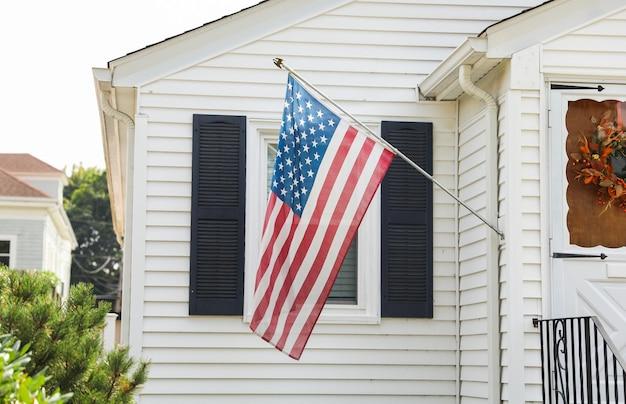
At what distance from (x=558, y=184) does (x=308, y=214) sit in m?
1.72

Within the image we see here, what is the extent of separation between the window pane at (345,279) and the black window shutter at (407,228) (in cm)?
25

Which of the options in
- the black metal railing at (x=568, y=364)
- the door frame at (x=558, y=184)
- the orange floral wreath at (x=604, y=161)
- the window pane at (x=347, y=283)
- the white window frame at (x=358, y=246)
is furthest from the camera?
the window pane at (x=347, y=283)

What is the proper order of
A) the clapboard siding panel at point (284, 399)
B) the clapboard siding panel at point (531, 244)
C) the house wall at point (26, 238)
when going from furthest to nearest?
the house wall at point (26, 238) < the clapboard siding panel at point (284, 399) < the clapboard siding panel at point (531, 244)

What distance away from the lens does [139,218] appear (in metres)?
8.71

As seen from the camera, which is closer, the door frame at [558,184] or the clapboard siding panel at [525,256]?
the clapboard siding panel at [525,256]

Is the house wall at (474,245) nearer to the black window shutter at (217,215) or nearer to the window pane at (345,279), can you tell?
the window pane at (345,279)

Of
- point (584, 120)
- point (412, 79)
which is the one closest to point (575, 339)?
point (584, 120)

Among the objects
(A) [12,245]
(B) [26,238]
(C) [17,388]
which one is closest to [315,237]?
(C) [17,388]

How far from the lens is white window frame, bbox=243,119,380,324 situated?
8.79 meters

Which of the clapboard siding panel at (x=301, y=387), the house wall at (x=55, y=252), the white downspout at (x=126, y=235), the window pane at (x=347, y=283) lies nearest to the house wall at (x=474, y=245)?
the clapboard siding panel at (x=301, y=387)

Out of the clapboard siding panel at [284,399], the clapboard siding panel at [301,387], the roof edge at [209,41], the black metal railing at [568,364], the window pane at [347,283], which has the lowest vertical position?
the clapboard siding panel at [284,399]

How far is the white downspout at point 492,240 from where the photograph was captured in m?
7.77

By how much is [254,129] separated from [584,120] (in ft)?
8.65

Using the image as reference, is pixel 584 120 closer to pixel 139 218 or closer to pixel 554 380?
pixel 554 380
